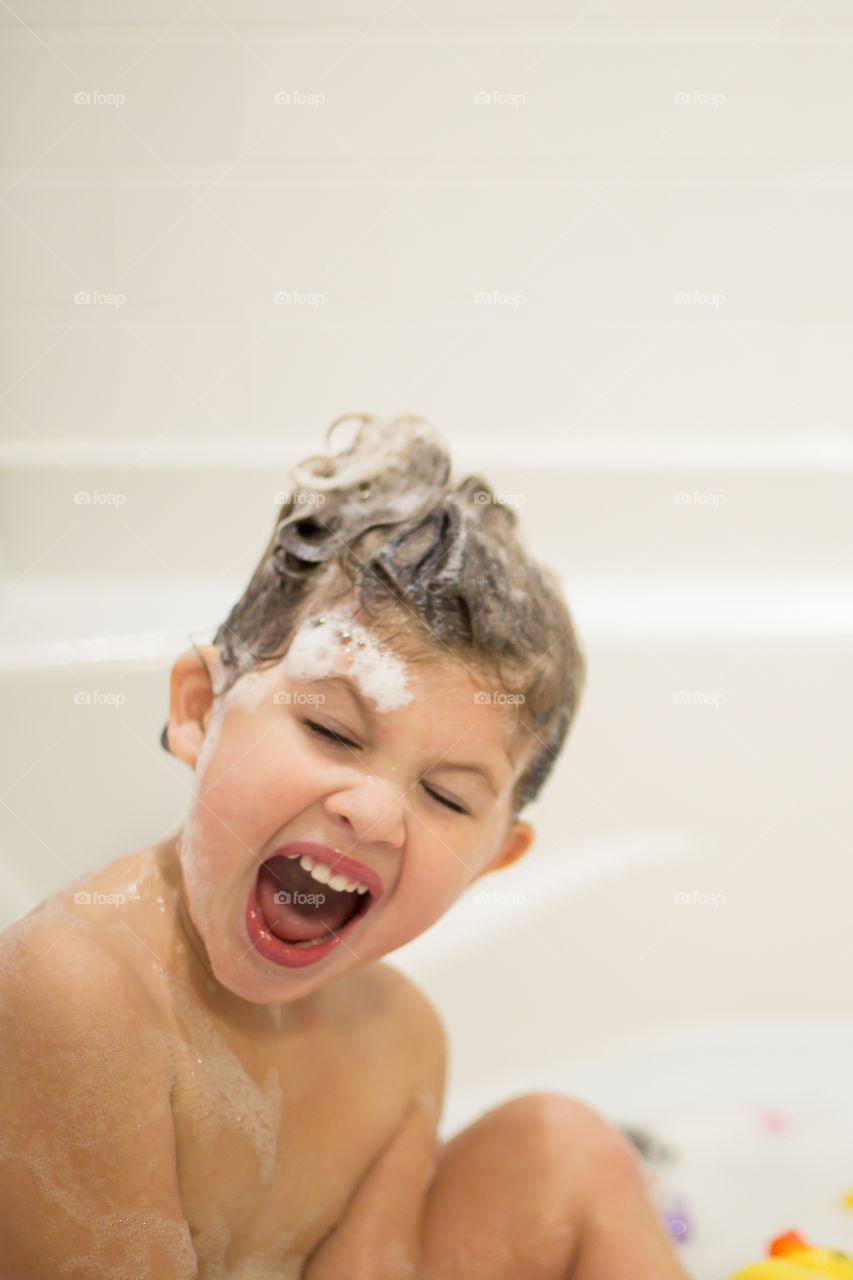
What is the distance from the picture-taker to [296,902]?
696 mm

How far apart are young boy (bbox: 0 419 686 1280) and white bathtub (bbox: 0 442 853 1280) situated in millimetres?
443

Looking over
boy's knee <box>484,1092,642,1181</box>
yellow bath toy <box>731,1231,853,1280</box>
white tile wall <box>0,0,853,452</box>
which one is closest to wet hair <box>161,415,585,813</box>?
boy's knee <box>484,1092,642,1181</box>

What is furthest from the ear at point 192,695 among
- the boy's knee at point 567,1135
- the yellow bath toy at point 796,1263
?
the yellow bath toy at point 796,1263

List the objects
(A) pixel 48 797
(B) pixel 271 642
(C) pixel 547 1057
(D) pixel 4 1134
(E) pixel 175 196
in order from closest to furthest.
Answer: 1. (D) pixel 4 1134
2. (B) pixel 271 642
3. (A) pixel 48 797
4. (C) pixel 547 1057
5. (E) pixel 175 196

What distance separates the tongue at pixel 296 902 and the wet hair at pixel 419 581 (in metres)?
0.13

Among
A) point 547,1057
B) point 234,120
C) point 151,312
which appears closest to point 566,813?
point 547,1057

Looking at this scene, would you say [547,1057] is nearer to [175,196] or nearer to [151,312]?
[151,312]

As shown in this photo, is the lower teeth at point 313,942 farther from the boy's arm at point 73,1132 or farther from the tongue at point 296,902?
the boy's arm at point 73,1132

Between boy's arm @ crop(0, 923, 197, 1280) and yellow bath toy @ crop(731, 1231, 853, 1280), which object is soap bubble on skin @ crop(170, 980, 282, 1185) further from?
yellow bath toy @ crop(731, 1231, 853, 1280)

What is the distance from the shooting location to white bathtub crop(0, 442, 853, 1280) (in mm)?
1249

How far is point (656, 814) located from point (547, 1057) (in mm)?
312

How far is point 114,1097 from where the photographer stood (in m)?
0.64

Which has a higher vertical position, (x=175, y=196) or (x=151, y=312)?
(x=175, y=196)

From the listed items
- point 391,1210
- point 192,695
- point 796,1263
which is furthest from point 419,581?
point 796,1263
